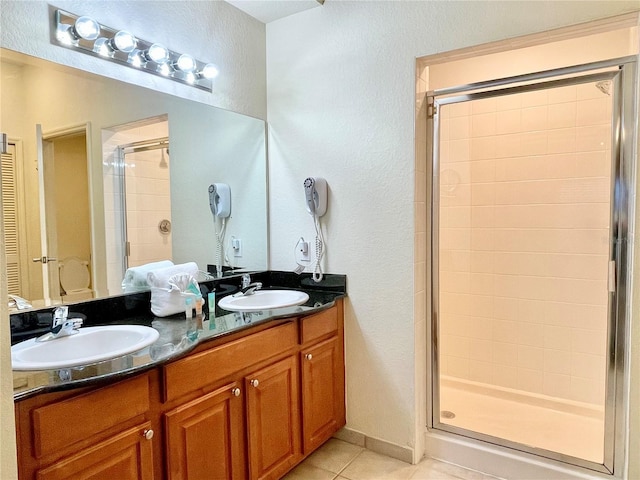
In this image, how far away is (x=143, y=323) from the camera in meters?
1.73

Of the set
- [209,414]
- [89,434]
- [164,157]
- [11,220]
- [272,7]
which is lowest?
[209,414]

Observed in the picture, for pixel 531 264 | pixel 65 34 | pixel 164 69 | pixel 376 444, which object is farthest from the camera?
pixel 531 264

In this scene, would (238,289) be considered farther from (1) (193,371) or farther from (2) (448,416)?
(2) (448,416)

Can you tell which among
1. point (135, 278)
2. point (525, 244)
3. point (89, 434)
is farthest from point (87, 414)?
point (525, 244)

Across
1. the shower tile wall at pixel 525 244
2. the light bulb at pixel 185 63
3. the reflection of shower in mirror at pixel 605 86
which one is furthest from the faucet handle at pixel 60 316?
the reflection of shower in mirror at pixel 605 86

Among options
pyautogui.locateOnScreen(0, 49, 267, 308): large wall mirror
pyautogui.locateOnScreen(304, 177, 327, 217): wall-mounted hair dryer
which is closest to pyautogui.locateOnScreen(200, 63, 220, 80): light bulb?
pyautogui.locateOnScreen(0, 49, 267, 308): large wall mirror

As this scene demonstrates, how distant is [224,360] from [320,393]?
740mm

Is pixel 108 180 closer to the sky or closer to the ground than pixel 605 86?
closer to the ground

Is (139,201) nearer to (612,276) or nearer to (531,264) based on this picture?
(612,276)

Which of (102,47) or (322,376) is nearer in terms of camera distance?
(102,47)

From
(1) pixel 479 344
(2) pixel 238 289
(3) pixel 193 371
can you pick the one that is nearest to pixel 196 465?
(3) pixel 193 371

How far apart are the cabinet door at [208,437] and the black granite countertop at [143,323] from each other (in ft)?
0.75

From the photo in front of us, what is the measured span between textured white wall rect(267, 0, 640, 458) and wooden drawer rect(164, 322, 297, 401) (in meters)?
0.53

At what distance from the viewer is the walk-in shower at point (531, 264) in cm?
192
